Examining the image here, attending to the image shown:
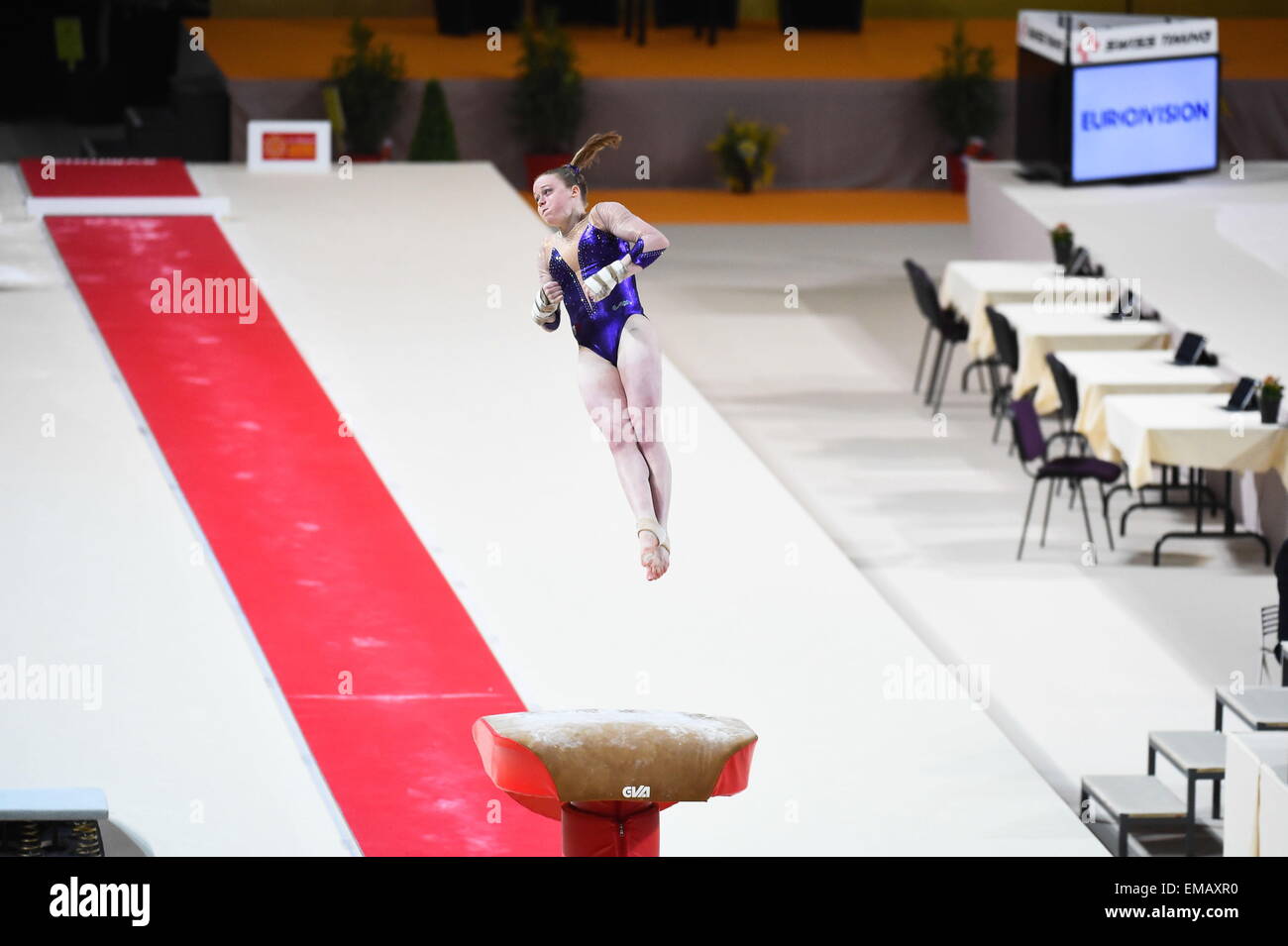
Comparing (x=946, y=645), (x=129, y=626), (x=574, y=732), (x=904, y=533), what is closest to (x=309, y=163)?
(x=904, y=533)

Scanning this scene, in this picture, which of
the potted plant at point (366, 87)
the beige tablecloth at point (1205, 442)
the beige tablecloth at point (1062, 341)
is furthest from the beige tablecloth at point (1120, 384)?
the potted plant at point (366, 87)

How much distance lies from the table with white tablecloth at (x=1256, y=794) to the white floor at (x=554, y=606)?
23.7 inches

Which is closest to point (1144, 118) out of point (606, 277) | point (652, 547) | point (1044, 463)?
point (1044, 463)

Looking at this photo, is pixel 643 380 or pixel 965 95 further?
pixel 965 95

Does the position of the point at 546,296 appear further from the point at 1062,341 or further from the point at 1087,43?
the point at 1087,43

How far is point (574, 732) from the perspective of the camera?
396cm

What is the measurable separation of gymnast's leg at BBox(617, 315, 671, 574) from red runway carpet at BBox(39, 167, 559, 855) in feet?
8.21

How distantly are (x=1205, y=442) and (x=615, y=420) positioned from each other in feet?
23.3

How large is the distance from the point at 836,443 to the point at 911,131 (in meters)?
7.38

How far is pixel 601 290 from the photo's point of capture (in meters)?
3.50

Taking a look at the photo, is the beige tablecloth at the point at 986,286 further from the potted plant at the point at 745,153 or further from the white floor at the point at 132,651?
the potted plant at the point at 745,153

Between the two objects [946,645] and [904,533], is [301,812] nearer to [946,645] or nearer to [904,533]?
[946,645]

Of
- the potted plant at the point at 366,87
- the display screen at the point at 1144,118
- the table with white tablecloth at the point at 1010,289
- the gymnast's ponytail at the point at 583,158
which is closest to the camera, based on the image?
the gymnast's ponytail at the point at 583,158

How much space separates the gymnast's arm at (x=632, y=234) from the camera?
351 cm
